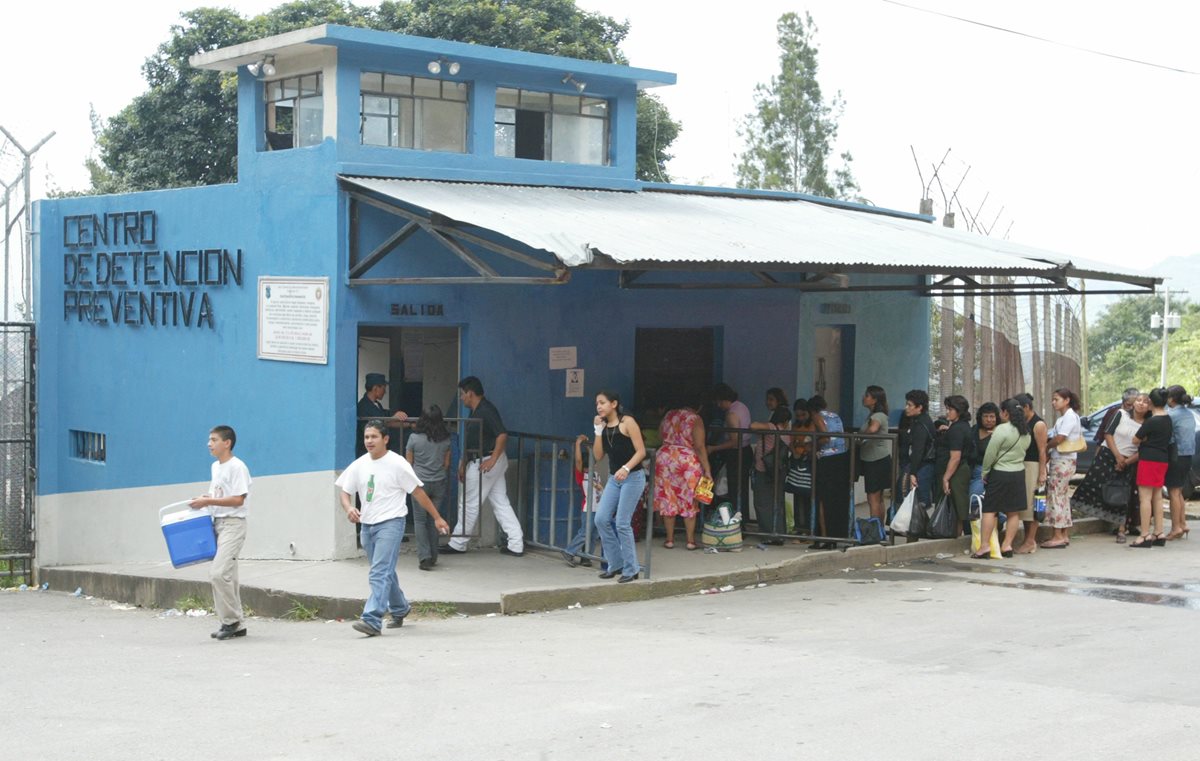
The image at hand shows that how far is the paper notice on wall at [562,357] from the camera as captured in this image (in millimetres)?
13406

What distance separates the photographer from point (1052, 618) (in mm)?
9852

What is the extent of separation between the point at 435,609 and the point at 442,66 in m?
5.59

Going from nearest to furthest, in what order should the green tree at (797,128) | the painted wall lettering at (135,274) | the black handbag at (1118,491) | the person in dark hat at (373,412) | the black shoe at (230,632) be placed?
the black shoe at (230,632), the person in dark hat at (373,412), the painted wall lettering at (135,274), the black handbag at (1118,491), the green tree at (797,128)

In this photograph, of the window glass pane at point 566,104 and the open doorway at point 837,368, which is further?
the open doorway at point 837,368

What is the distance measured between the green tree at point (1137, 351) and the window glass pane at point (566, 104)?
1325 inches

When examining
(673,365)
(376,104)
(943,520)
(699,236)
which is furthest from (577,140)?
(943,520)

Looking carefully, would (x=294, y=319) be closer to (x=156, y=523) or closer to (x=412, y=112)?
(x=412, y=112)

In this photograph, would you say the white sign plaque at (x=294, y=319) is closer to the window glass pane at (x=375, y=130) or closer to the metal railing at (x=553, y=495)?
the window glass pane at (x=375, y=130)

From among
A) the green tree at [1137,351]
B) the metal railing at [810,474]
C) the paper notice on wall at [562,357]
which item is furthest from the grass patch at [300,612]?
the green tree at [1137,351]

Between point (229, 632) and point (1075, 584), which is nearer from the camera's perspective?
point (229, 632)

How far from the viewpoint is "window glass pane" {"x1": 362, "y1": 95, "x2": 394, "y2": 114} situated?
13.0 m

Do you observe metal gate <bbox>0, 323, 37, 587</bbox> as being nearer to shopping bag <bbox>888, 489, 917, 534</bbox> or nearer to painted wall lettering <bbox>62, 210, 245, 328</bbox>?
painted wall lettering <bbox>62, 210, 245, 328</bbox>

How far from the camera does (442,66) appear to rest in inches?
527

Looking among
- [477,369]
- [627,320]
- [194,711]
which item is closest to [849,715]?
[194,711]
